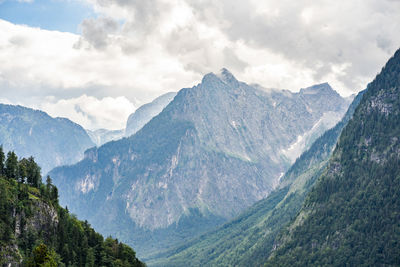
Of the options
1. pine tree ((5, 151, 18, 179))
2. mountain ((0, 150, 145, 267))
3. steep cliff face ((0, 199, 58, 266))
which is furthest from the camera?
pine tree ((5, 151, 18, 179))

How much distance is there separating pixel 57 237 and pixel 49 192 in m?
24.1

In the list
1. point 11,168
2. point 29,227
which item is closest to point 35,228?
point 29,227

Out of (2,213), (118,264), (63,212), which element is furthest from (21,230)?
(118,264)

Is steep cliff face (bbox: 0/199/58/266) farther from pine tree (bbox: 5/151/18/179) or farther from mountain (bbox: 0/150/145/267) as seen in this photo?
Result: pine tree (bbox: 5/151/18/179)

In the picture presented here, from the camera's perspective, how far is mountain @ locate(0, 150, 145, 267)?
15000cm

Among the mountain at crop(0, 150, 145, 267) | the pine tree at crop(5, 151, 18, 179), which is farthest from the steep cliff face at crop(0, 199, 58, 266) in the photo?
the pine tree at crop(5, 151, 18, 179)

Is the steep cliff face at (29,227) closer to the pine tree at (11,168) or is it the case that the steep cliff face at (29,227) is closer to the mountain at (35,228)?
the mountain at (35,228)

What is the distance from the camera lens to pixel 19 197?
16938 centimetres

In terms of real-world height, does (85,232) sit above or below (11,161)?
below

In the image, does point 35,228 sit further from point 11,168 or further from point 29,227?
point 11,168

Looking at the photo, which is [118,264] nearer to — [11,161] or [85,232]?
[85,232]

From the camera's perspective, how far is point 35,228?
545 feet

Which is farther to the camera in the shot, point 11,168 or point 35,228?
point 11,168

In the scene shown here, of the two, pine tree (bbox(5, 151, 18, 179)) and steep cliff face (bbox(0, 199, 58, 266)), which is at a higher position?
pine tree (bbox(5, 151, 18, 179))
